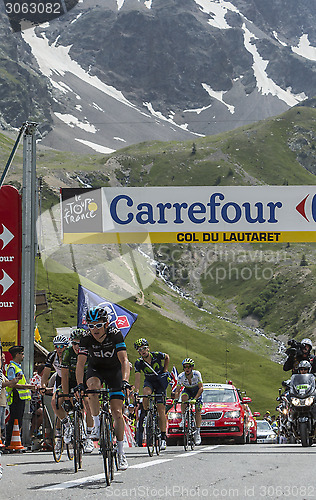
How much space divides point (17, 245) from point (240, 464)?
9010mm

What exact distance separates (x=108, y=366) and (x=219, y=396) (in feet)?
34.3

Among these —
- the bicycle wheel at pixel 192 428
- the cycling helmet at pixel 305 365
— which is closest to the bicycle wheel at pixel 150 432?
the bicycle wheel at pixel 192 428

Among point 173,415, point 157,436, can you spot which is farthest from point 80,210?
point 157,436

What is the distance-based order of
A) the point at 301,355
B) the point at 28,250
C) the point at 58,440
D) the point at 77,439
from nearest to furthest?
the point at 77,439 → the point at 58,440 → the point at 301,355 → the point at 28,250

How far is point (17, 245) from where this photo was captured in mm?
18203

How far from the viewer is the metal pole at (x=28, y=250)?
1750 cm

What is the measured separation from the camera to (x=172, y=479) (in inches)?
337

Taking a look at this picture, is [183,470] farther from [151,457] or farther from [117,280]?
[117,280]

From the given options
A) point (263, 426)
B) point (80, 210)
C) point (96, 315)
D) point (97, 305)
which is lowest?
point (263, 426)

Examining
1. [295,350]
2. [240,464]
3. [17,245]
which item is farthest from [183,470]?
[17,245]

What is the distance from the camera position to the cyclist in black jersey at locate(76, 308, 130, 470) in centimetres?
850

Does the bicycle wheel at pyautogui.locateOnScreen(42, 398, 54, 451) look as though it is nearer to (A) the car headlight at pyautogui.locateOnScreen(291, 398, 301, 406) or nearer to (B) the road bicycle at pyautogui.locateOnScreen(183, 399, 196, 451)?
(B) the road bicycle at pyautogui.locateOnScreen(183, 399, 196, 451)

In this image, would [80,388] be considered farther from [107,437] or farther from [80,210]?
[80,210]

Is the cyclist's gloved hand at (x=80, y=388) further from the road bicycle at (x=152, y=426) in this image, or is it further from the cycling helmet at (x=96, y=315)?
the road bicycle at (x=152, y=426)
